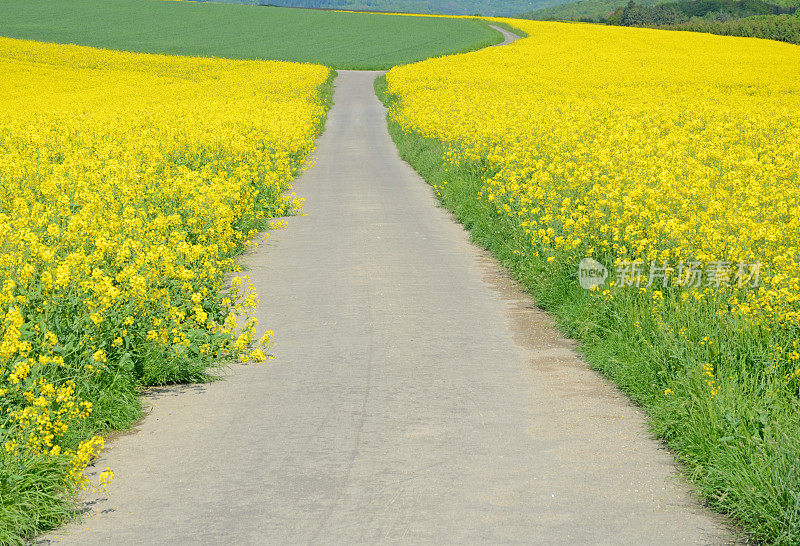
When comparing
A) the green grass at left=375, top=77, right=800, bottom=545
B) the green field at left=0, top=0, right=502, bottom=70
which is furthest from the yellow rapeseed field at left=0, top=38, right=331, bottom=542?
the green field at left=0, top=0, right=502, bottom=70

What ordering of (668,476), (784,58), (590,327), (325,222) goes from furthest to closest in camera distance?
1. (784,58)
2. (325,222)
3. (590,327)
4. (668,476)

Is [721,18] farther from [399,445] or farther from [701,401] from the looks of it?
[399,445]

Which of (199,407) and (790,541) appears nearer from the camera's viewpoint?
(790,541)

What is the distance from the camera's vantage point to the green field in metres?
76.4

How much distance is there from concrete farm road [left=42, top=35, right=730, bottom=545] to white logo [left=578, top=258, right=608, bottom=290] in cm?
59

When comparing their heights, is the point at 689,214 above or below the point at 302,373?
above

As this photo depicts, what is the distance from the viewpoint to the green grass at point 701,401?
4637 mm

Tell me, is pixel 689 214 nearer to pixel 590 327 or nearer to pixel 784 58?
pixel 590 327

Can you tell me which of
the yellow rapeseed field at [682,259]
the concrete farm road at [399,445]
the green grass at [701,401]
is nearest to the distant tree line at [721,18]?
the yellow rapeseed field at [682,259]

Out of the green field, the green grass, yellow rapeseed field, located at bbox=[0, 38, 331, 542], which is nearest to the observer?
the green grass

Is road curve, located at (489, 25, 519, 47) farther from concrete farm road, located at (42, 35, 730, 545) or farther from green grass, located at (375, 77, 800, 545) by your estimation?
concrete farm road, located at (42, 35, 730, 545)

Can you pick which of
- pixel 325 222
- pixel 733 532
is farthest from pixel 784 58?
pixel 733 532

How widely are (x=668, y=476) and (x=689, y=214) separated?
181 inches

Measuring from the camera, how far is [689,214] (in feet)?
30.2
